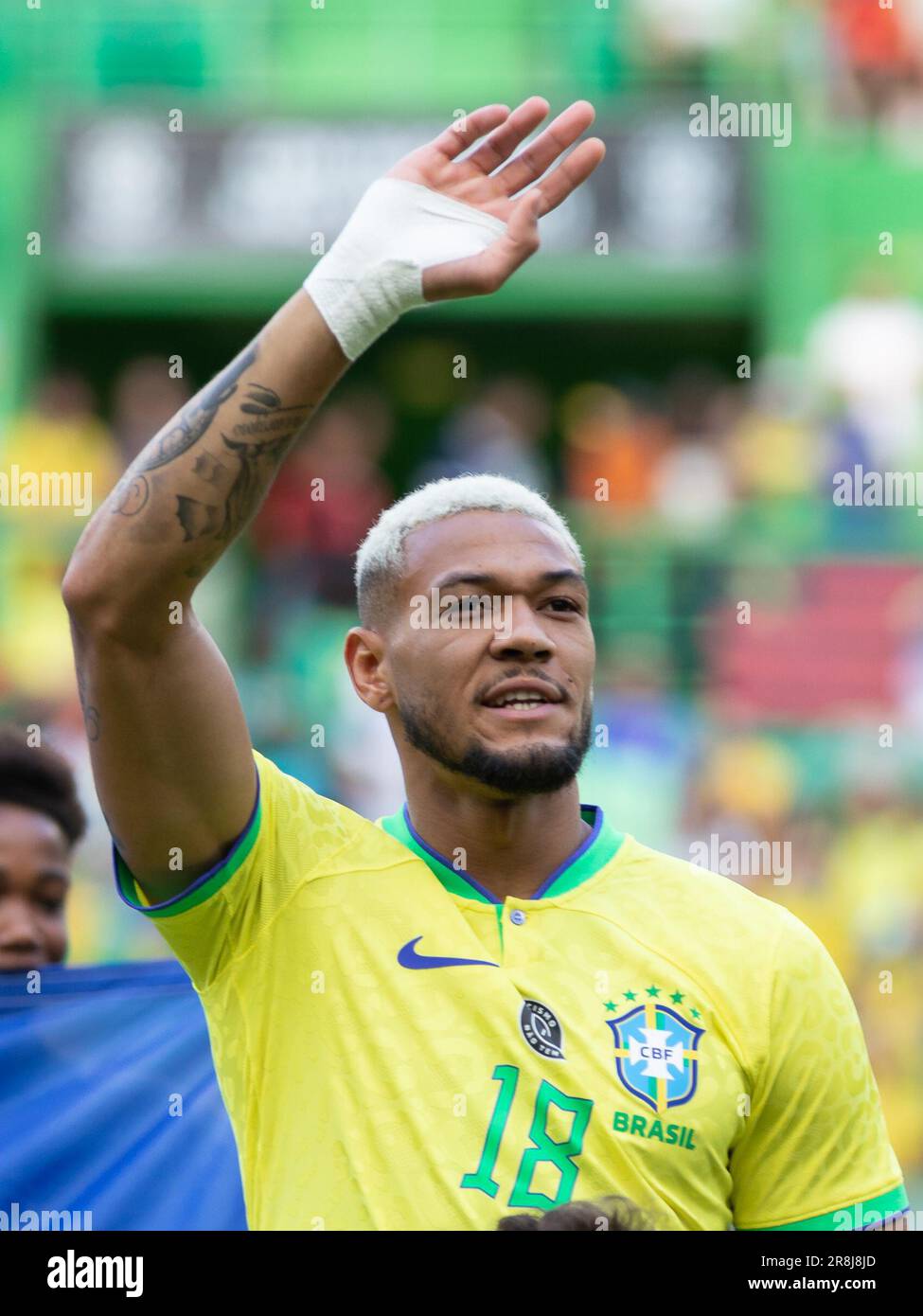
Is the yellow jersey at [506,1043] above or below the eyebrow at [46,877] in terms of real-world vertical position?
below

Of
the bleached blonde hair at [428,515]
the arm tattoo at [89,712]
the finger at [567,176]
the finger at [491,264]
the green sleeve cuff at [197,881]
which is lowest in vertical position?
the green sleeve cuff at [197,881]

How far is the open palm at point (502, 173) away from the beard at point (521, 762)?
77cm

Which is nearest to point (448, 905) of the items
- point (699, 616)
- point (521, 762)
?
point (521, 762)

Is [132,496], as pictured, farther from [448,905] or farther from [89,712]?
[448,905]

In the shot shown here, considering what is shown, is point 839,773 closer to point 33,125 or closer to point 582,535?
point 582,535

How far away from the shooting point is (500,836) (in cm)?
316

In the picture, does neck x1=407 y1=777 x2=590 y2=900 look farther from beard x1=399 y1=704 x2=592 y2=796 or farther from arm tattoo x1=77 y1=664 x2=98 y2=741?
arm tattoo x1=77 y1=664 x2=98 y2=741

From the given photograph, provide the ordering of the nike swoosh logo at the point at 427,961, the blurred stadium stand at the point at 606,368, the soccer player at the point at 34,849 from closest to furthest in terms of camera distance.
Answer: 1. the nike swoosh logo at the point at 427,961
2. the soccer player at the point at 34,849
3. the blurred stadium stand at the point at 606,368

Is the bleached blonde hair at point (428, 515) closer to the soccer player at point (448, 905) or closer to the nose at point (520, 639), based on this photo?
the soccer player at point (448, 905)

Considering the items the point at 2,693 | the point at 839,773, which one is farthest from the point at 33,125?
the point at 839,773

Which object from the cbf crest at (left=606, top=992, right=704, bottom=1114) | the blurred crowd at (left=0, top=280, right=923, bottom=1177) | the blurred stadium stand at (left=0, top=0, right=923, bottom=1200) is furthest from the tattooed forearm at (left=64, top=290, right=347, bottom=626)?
the blurred crowd at (left=0, top=280, right=923, bottom=1177)

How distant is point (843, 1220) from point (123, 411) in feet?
34.7

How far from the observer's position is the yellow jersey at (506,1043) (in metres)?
2.79

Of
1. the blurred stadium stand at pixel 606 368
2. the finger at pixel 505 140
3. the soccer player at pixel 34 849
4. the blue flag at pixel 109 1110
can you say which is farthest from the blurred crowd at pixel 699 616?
the finger at pixel 505 140
